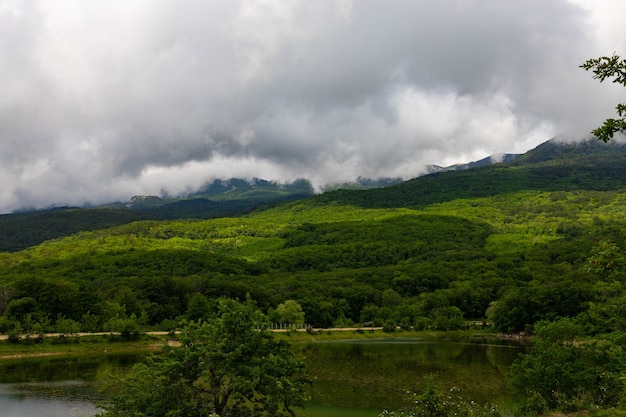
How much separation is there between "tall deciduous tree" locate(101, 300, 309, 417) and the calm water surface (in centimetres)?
897

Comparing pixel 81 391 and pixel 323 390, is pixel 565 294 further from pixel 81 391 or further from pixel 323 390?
pixel 81 391

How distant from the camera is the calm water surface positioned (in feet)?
146

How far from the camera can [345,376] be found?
60.1m

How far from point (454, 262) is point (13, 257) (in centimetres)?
16120

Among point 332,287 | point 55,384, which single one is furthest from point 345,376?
point 332,287

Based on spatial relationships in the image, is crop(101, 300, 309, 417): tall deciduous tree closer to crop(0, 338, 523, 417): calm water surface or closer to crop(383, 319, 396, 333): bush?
crop(0, 338, 523, 417): calm water surface

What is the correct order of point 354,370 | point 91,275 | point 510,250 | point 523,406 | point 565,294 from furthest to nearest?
point 510,250 < point 91,275 < point 565,294 < point 354,370 < point 523,406

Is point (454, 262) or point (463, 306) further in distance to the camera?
point (454, 262)

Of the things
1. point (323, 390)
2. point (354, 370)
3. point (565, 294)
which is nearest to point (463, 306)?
point (565, 294)

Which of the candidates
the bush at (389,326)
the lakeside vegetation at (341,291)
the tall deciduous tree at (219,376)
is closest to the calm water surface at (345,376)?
the tall deciduous tree at (219,376)

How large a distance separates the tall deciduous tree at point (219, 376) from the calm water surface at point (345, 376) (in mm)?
8971

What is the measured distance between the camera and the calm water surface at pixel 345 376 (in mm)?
44625

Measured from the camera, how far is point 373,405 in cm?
4550

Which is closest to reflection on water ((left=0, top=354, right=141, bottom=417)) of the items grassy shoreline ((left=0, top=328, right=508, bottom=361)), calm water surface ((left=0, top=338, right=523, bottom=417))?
calm water surface ((left=0, top=338, right=523, bottom=417))
